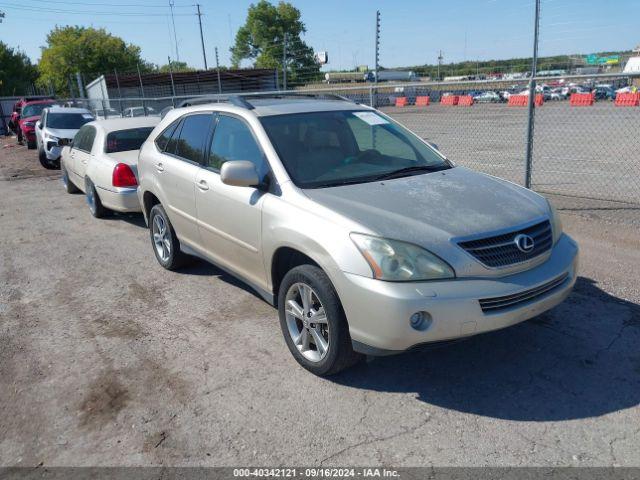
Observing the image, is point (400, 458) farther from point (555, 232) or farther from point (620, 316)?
point (620, 316)

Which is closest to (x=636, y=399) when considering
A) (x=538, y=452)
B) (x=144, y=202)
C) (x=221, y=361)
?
(x=538, y=452)

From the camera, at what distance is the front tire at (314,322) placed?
328cm

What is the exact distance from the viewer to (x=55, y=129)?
14930 millimetres

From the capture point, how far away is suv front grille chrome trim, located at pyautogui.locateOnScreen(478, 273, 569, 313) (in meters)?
3.07

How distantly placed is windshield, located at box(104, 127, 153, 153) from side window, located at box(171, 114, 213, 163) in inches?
135

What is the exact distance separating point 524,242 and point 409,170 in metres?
1.23

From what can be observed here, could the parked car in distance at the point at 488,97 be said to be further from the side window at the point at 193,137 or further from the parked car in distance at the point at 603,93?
the parked car in distance at the point at 603,93

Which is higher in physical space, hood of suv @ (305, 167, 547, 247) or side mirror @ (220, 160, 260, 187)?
side mirror @ (220, 160, 260, 187)

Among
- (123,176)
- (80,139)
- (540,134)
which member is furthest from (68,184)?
(540,134)

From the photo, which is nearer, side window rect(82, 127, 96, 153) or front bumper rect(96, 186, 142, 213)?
front bumper rect(96, 186, 142, 213)

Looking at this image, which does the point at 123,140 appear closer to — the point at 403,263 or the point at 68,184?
the point at 68,184

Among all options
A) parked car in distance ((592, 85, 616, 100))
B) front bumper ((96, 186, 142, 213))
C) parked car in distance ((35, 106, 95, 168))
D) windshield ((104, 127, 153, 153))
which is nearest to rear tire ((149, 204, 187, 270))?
front bumper ((96, 186, 142, 213))

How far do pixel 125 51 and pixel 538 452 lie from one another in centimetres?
6681

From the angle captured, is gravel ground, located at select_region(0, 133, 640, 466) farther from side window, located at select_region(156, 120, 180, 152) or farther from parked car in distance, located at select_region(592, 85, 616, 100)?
parked car in distance, located at select_region(592, 85, 616, 100)
